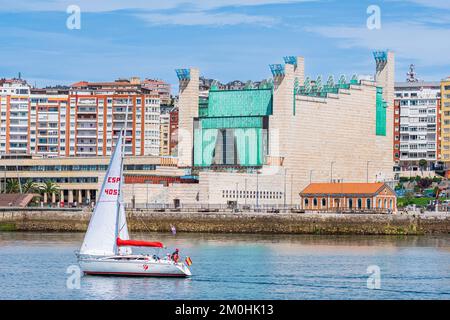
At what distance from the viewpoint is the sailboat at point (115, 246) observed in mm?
71750

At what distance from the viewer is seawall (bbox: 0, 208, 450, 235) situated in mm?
131625

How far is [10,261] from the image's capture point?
84.1 metres

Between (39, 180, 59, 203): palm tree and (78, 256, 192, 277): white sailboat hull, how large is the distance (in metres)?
104

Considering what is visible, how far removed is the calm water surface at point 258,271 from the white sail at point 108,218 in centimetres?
202

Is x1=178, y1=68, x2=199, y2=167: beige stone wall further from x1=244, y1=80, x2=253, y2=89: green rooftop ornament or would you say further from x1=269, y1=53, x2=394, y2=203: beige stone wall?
x1=269, y1=53, x2=394, y2=203: beige stone wall

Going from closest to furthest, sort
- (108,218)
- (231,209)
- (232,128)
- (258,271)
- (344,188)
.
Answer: (108,218) → (258,271) → (231,209) → (344,188) → (232,128)

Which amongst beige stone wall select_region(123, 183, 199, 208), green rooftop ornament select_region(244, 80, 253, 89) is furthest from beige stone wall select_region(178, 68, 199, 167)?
beige stone wall select_region(123, 183, 199, 208)

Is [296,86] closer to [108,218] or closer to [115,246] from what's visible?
[108,218]

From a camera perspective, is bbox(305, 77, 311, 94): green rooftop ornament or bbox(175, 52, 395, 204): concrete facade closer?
bbox(175, 52, 395, 204): concrete facade

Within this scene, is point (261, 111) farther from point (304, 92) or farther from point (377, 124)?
point (377, 124)

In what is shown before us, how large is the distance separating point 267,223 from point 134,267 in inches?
2451

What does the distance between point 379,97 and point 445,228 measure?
2005 inches

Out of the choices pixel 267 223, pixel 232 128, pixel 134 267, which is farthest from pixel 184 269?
pixel 232 128

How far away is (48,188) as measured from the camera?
176 m
